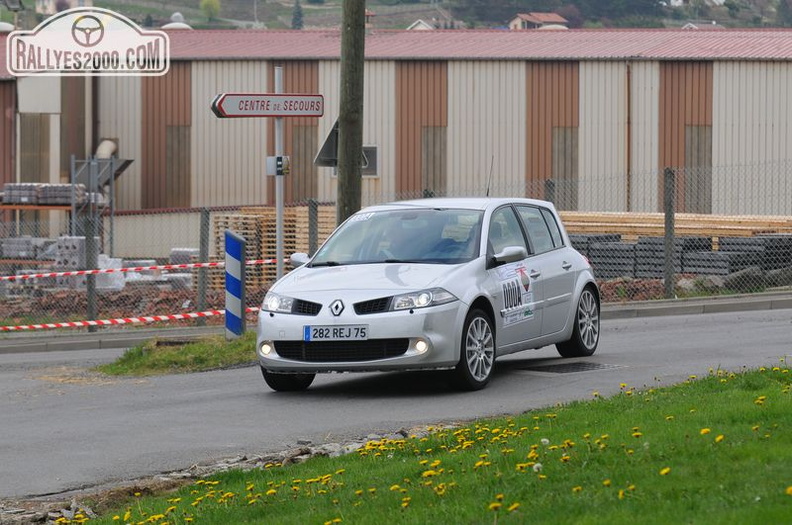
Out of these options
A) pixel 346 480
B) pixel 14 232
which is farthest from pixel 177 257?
pixel 346 480

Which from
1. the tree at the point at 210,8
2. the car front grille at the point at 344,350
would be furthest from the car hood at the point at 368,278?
the tree at the point at 210,8

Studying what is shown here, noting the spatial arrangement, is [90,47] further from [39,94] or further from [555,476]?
[555,476]

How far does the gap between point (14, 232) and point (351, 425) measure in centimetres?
3321

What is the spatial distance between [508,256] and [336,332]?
177 cm

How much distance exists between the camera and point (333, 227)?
32.6 meters

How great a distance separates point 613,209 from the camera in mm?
40562

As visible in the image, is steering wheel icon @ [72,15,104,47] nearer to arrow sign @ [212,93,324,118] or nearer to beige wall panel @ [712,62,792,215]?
beige wall panel @ [712,62,792,215]

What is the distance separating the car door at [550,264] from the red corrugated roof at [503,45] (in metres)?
27.2

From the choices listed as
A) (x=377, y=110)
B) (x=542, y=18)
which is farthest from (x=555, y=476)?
(x=542, y=18)

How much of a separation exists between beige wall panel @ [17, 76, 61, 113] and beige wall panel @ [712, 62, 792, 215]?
19.2 metres

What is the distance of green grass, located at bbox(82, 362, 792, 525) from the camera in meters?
6.03

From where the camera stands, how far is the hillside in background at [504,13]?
492ft

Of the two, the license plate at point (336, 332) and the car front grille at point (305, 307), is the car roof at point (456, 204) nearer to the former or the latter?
the car front grille at point (305, 307)

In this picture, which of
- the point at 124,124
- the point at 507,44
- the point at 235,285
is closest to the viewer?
→ the point at 235,285
